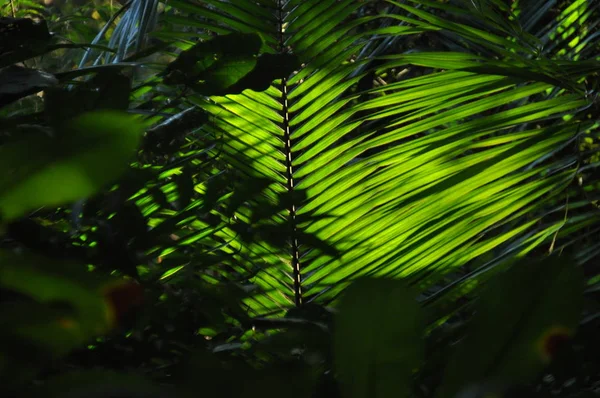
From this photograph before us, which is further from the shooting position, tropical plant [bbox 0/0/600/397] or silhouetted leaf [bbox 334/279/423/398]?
tropical plant [bbox 0/0/600/397]

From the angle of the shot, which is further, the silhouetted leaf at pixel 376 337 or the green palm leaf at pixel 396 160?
the green palm leaf at pixel 396 160

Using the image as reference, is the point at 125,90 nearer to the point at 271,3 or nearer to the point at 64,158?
the point at 64,158

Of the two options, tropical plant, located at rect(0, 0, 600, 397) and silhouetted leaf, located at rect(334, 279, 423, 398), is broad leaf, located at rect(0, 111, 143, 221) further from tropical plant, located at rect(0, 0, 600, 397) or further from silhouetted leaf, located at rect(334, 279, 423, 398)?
tropical plant, located at rect(0, 0, 600, 397)

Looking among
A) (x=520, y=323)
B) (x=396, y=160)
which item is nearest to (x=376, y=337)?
(x=520, y=323)

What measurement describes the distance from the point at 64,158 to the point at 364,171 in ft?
2.95

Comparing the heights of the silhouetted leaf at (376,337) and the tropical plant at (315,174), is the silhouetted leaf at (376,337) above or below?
above

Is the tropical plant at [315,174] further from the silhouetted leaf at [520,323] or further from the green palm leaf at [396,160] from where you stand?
the silhouetted leaf at [520,323]

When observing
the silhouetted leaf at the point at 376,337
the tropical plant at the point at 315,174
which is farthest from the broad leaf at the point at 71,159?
the tropical plant at the point at 315,174

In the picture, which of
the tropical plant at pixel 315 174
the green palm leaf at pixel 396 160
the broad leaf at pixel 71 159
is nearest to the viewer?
the broad leaf at pixel 71 159

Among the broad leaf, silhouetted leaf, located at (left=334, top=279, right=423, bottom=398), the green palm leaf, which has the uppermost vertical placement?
the broad leaf

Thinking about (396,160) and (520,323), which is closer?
(520,323)

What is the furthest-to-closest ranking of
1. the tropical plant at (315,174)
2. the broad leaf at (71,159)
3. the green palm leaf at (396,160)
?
1. the green palm leaf at (396,160)
2. the tropical plant at (315,174)
3. the broad leaf at (71,159)

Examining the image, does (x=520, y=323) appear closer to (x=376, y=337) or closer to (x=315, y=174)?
(x=376, y=337)

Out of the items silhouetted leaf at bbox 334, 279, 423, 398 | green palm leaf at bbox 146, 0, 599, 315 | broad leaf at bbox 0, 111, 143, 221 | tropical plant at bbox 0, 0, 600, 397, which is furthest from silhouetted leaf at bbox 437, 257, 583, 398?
green palm leaf at bbox 146, 0, 599, 315
